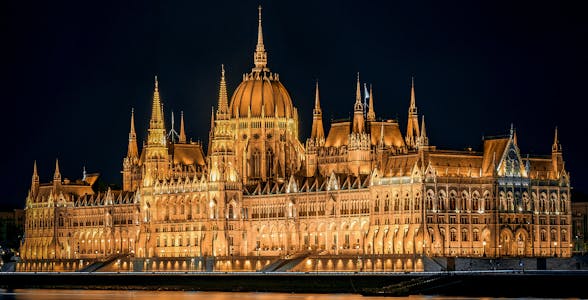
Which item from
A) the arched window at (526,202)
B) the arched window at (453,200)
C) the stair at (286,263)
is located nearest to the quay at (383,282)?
the stair at (286,263)

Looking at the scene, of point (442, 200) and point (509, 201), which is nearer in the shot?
point (442, 200)

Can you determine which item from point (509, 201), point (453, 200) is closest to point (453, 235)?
point (453, 200)

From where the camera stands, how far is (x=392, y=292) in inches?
6265

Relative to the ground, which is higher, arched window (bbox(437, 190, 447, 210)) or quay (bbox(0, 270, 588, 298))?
arched window (bbox(437, 190, 447, 210))

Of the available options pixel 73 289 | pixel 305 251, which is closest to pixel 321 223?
pixel 305 251

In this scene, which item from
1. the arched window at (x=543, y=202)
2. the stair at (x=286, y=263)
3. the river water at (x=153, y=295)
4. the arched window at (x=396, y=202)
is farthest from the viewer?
the stair at (x=286, y=263)

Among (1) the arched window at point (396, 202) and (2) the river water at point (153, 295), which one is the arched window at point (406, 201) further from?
(2) the river water at point (153, 295)

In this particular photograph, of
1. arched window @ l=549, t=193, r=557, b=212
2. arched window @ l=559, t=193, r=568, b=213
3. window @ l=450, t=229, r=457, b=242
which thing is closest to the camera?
window @ l=450, t=229, r=457, b=242

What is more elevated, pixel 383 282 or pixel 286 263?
pixel 286 263

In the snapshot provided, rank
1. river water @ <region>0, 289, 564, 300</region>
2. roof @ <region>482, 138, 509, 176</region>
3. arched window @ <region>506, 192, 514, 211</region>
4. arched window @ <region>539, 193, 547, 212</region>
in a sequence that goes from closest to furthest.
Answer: river water @ <region>0, 289, 564, 300</region>, roof @ <region>482, 138, 509, 176</region>, arched window @ <region>506, 192, 514, 211</region>, arched window @ <region>539, 193, 547, 212</region>

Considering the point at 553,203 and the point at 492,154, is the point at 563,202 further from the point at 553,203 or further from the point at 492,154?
the point at 492,154

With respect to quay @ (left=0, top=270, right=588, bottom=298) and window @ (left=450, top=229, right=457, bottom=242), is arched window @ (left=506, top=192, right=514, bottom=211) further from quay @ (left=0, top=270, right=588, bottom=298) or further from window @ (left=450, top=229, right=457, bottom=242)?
quay @ (left=0, top=270, right=588, bottom=298)

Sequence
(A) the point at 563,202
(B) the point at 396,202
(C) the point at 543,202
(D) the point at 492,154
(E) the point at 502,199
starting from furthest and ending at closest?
(A) the point at 563,202
(C) the point at 543,202
(B) the point at 396,202
(D) the point at 492,154
(E) the point at 502,199

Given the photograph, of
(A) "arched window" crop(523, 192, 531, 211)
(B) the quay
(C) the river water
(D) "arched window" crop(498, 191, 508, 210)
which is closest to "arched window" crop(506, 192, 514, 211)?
(D) "arched window" crop(498, 191, 508, 210)
